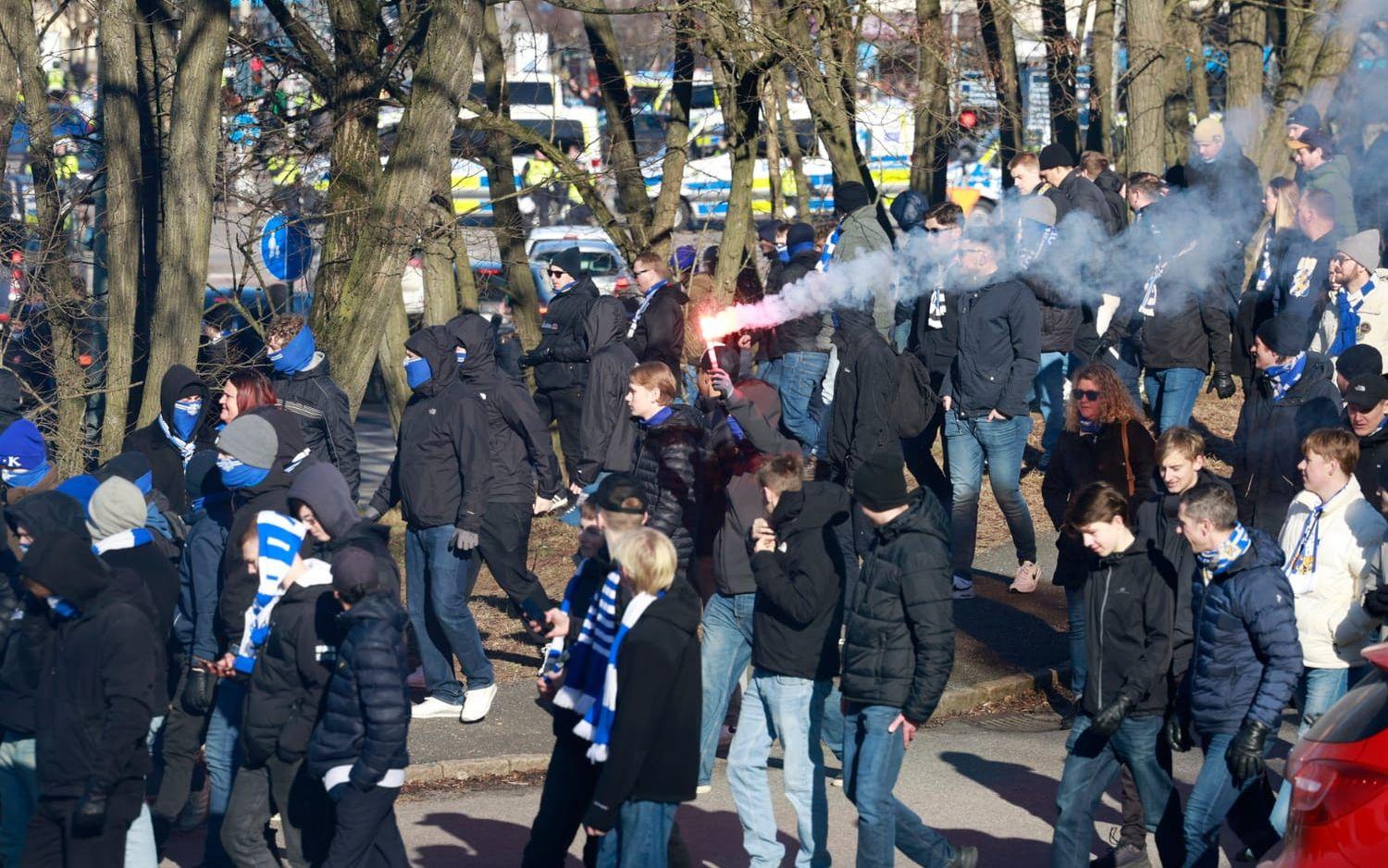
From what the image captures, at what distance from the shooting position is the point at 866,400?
943cm

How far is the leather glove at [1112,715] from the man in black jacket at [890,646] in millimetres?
581

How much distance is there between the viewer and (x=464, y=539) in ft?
27.2

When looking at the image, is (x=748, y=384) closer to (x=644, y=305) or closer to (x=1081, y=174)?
(x=644, y=305)

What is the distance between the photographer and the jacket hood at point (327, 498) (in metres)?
6.38

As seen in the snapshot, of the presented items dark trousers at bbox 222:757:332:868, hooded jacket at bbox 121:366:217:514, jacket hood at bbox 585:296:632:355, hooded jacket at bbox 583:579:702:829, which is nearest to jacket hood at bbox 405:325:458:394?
hooded jacket at bbox 121:366:217:514

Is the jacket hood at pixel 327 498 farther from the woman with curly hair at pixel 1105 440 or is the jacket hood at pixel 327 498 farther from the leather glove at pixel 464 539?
the woman with curly hair at pixel 1105 440

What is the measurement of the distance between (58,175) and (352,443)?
436 centimetres

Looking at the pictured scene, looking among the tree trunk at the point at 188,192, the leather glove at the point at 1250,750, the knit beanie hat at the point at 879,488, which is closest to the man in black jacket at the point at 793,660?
the knit beanie hat at the point at 879,488

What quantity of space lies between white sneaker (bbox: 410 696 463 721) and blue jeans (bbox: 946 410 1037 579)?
3.34 m

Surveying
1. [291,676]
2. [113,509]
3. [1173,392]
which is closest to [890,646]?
[291,676]

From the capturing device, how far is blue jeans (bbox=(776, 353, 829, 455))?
12.1m

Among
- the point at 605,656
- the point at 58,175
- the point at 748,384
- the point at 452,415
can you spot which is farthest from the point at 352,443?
the point at 58,175

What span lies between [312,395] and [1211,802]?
16.1 feet

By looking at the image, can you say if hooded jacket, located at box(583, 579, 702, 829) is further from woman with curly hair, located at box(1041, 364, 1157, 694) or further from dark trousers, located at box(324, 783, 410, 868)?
woman with curly hair, located at box(1041, 364, 1157, 694)
